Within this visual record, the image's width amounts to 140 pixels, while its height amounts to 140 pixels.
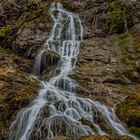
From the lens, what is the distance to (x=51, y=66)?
23406 millimetres

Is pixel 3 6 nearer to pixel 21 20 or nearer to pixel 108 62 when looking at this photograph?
pixel 21 20

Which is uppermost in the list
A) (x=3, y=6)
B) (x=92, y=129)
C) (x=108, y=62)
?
(x=3, y=6)

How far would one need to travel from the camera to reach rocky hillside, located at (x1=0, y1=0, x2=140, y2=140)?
18531 mm

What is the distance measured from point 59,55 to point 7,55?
435 cm

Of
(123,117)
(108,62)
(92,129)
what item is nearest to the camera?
(92,129)

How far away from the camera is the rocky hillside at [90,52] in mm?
18531

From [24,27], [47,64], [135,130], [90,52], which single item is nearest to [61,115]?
[135,130]

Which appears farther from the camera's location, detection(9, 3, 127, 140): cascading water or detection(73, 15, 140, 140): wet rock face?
detection(73, 15, 140, 140): wet rock face

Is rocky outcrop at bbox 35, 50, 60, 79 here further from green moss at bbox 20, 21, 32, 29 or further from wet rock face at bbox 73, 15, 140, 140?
green moss at bbox 20, 21, 32, 29

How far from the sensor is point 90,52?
24.5 metres

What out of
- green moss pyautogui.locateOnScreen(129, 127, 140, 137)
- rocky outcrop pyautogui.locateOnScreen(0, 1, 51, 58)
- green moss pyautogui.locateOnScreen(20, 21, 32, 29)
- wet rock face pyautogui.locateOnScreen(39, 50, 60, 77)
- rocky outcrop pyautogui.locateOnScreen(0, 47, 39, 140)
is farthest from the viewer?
green moss pyautogui.locateOnScreen(20, 21, 32, 29)

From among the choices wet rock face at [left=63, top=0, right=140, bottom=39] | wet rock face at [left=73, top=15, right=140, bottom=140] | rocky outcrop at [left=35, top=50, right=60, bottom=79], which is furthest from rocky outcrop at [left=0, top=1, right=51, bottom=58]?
wet rock face at [left=73, top=15, right=140, bottom=140]

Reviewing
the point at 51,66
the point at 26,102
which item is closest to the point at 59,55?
the point at 51,66

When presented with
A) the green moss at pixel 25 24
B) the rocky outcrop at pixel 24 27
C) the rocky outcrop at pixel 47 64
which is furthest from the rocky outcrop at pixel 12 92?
the green moss at pixel 25 24
